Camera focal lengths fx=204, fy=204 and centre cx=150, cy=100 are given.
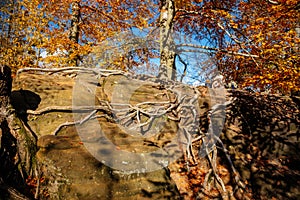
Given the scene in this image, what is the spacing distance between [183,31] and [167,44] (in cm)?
547

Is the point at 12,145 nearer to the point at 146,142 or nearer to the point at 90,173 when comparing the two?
the point at 90,173

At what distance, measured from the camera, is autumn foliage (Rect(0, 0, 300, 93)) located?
6723mm

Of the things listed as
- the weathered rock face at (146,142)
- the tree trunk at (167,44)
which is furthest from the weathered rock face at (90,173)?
the tree trunk at (167,44)

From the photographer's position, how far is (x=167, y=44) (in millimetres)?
7777

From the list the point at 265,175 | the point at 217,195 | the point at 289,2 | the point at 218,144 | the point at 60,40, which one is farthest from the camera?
the point at 60,40

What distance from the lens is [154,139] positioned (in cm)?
464

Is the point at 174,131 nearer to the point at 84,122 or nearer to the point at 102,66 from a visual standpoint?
the point at 84,122

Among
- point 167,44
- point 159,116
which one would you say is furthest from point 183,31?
point 159,116

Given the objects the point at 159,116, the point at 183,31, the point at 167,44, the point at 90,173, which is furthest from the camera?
the point at 183,31

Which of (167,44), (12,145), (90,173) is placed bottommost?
(90,173)

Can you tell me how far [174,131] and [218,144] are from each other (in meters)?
1.06

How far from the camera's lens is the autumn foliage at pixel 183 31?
22.1 feet

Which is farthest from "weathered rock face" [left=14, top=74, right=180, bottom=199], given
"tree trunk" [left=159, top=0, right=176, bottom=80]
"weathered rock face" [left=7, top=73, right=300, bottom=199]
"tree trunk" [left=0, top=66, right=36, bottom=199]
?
"tree trunk" [left=159, top=0, right=176, bottom=80]

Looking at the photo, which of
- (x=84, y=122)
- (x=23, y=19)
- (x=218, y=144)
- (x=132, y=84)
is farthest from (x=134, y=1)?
(x=218, y=144)
